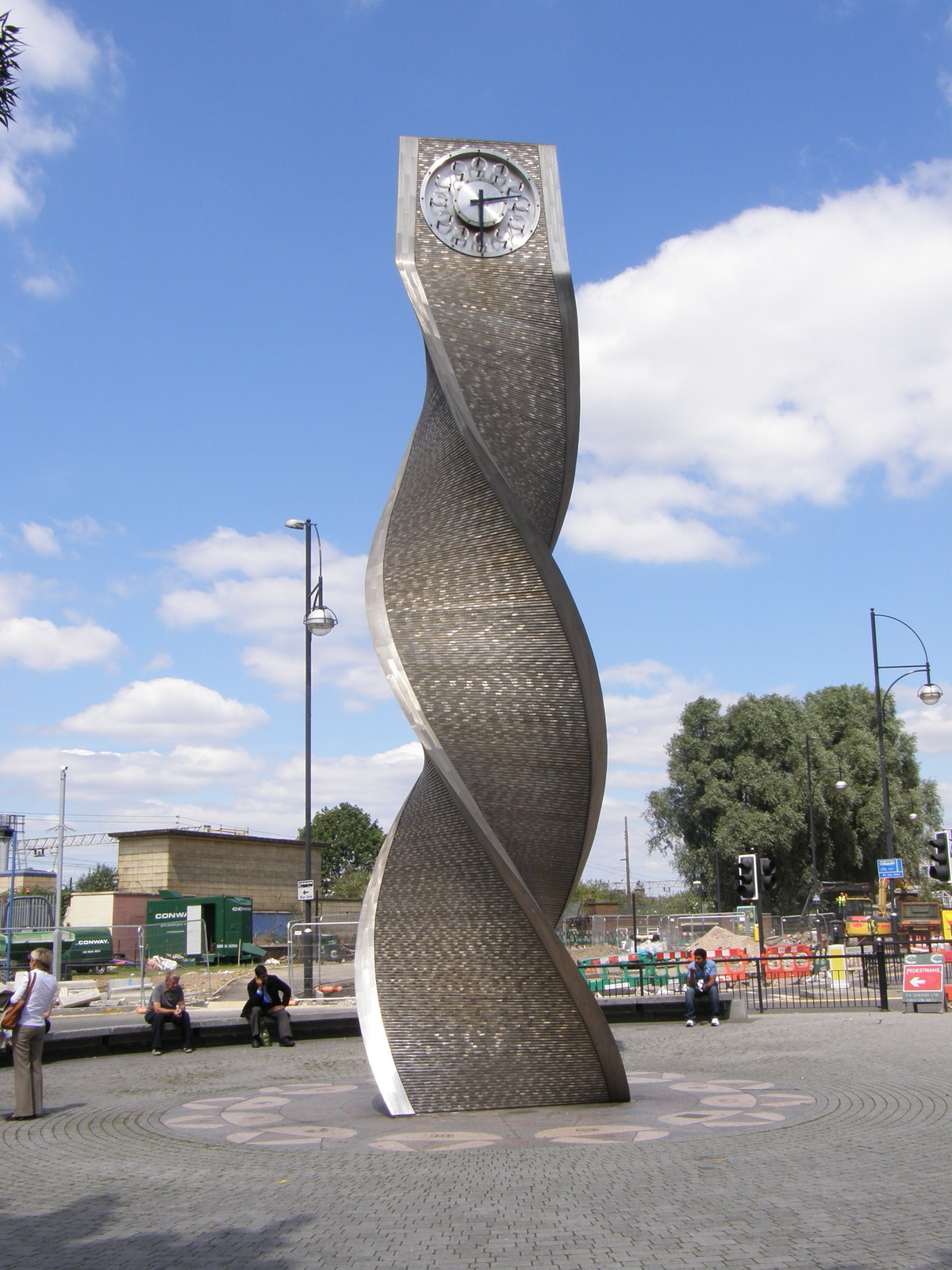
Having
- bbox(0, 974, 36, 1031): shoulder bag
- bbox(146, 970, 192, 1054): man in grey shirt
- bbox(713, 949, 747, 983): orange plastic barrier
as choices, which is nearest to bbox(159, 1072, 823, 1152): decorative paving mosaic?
bbox(0, 974, 36, 1031): shoulder bag

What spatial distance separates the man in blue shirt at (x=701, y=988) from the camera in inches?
687

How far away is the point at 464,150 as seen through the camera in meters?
12.4

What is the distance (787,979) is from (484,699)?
17.4 meters

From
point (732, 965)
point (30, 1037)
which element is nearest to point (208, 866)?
Answer: point (732, 965)

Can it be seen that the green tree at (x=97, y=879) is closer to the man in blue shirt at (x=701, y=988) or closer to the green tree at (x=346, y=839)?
the green tree at (x=346, y=839)

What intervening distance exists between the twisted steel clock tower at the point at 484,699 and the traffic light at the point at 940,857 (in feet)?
38.3

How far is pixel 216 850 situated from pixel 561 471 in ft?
135

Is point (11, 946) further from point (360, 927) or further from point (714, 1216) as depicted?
point (714, 1216)

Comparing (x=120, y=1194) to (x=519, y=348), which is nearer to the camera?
(x=120, y=1194)

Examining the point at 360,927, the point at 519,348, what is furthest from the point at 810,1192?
the point at 519,348

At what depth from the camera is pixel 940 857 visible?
20.5 meters

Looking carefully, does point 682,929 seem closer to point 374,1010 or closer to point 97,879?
point 374,1010

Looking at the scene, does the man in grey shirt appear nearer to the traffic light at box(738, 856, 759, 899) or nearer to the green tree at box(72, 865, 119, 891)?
the traffic light at box(738, 856, 759, 899)

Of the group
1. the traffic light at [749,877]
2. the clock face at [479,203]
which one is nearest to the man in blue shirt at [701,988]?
the traffic light at [749,877]
